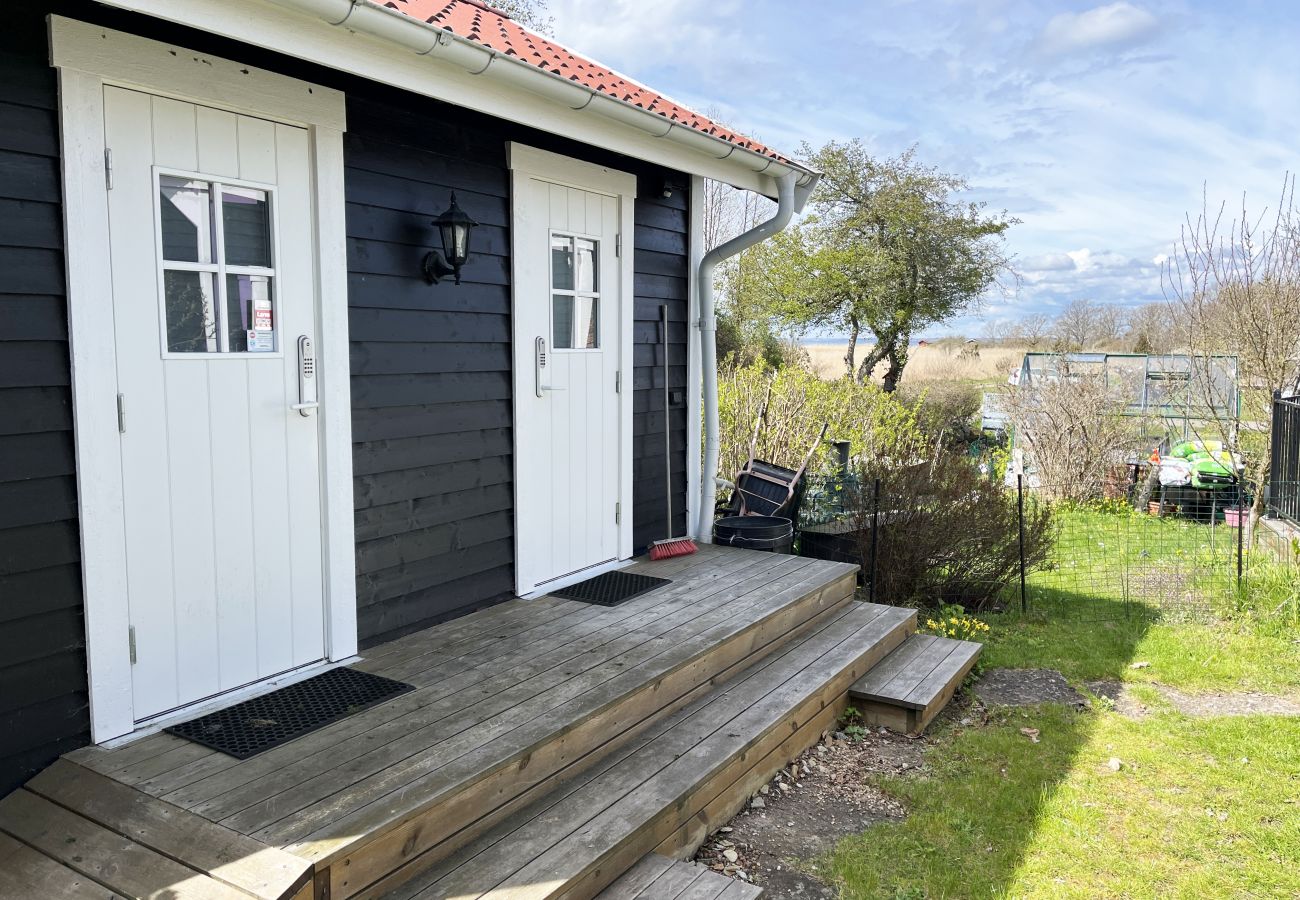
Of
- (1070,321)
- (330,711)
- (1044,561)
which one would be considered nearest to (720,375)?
(1044,561)

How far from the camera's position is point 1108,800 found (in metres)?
3.34

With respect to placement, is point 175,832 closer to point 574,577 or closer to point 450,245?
point 450,245

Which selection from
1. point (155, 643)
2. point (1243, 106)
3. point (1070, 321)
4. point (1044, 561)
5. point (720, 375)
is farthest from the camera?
point (1070, 321)

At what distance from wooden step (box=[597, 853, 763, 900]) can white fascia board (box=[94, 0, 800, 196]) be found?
7.95 ft

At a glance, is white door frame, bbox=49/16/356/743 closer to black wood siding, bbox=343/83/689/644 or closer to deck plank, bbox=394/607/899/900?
black wood siding, bbox=343/83/689/644

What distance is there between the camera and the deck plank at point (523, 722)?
7.12ft

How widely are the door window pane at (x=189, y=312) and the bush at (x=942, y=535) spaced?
3.98 m

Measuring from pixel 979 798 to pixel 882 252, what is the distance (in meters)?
15.8

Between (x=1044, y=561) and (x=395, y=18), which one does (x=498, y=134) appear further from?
(x=1044, y=561)

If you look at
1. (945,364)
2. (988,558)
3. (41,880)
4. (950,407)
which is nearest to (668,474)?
(988,558)

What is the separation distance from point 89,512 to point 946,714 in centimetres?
352

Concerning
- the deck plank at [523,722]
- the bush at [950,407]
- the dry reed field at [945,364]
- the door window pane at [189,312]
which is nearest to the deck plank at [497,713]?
the deck plank at [523,722]

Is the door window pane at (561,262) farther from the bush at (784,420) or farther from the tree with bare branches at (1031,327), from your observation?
the tree with bare branches at (1031,327)

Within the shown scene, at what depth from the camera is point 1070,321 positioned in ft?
75.4
